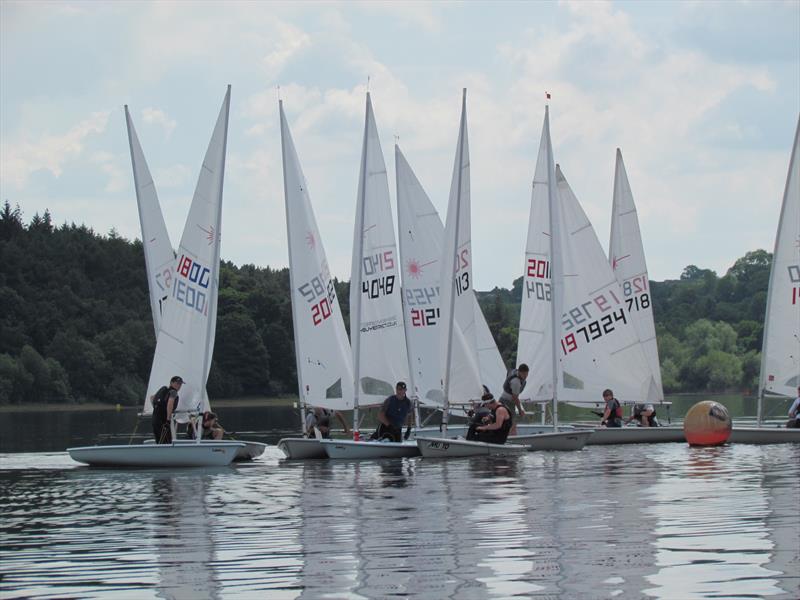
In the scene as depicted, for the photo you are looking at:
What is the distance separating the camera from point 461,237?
32.7 metres

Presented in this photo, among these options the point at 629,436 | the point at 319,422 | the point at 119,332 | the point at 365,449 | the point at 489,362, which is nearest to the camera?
the point at 365,449

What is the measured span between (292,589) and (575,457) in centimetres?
1687

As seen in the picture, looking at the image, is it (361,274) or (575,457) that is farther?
(361,274)

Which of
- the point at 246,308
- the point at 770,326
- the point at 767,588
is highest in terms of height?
the point at 246,308

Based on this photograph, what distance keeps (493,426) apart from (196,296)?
6.06 meters

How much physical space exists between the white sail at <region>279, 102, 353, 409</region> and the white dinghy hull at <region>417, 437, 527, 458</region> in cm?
320

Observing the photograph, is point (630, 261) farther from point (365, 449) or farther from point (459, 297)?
point (365, 449)

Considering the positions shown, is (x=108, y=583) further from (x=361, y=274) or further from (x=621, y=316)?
(x=621, y=316)

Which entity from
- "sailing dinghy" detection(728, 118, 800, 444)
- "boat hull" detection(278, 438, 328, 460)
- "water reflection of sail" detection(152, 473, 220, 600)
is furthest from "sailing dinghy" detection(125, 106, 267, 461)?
"sailing dinghy" detection(728, 118, 800, 444)

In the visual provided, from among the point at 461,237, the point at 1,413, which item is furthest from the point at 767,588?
the point at 1,413

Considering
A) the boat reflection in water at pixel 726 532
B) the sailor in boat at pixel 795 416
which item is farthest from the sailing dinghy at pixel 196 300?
the sailor in boat at pixel 795 416

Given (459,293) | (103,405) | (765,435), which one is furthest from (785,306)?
(103,405)

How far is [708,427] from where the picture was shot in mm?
32281

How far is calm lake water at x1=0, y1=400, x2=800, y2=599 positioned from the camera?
42.3 feet
